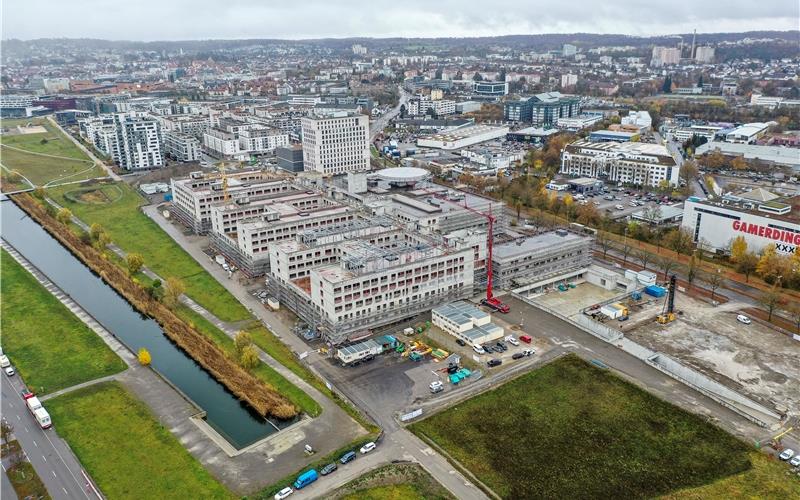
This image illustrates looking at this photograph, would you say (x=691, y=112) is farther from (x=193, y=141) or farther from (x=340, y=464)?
(x=340, y=464)

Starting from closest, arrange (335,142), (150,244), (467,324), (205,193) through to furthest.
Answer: (467,324) < (150,244) < (205,193) < (335,142)

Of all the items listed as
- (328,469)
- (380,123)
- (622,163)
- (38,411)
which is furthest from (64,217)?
(380,123)

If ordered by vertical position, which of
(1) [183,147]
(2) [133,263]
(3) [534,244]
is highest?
(1) [183,147]

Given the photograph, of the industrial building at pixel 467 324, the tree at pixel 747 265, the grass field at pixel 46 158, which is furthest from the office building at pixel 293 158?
the tree at pixel 747 265

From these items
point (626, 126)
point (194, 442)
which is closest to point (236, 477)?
point (194, 442)

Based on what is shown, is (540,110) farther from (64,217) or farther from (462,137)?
(64,217)

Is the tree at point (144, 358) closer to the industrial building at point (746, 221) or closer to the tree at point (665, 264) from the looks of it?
the tree at point (665, 264)

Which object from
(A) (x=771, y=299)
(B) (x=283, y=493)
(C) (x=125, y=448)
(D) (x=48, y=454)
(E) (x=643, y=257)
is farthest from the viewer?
(E) (x=643, y=257)
